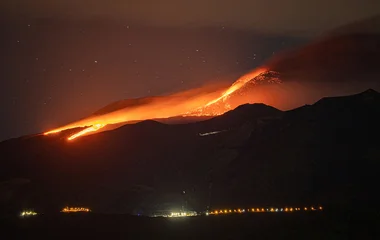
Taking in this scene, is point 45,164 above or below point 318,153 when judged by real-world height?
above

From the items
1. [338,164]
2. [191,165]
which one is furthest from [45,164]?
[338,164]

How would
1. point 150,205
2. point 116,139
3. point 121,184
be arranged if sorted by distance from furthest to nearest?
point 116,139, point 121,184, point 150,205

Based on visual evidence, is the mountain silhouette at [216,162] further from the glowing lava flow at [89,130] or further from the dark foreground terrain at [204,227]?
A: the dark foreground terrain at [204,227]

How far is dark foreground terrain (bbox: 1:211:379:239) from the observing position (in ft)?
95.9

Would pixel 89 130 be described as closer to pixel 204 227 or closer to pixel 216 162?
pixel 216 162

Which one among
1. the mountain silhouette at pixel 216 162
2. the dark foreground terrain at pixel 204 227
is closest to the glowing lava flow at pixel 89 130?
the mountain silhouette at pixel 216 162

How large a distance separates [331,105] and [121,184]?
3876 cm

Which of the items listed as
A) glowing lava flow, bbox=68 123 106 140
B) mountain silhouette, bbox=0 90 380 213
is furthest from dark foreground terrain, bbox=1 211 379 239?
glowing lava flow, bbox=68 123 106 140

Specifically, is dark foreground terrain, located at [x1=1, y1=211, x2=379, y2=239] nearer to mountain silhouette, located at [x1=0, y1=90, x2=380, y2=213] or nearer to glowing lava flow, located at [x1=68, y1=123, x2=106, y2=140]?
mountain silhouette, located at [x1=0, y1=90, x2=380, y2=213]

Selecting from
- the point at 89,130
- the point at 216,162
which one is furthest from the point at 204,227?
the point at 89,130

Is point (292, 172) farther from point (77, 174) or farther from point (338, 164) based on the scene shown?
point (77, 174)

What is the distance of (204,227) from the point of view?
32031 mm

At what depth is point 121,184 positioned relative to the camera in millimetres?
69125

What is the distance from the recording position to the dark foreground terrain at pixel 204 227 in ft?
95.9
